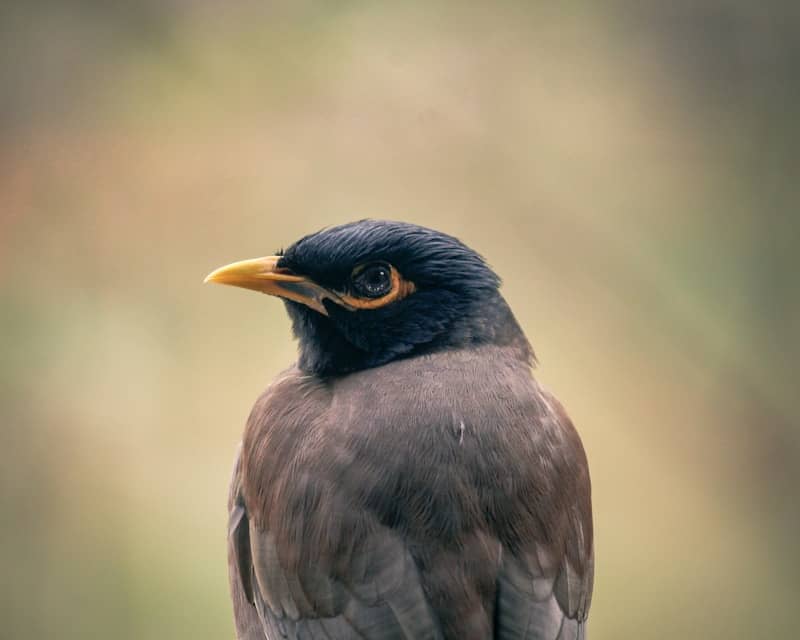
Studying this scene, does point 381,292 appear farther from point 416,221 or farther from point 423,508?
point 416,221

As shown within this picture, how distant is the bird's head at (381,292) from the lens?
8.22 feet

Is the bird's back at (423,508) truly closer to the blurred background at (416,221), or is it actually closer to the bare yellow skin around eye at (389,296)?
the bare yellow skin around eye at (389,296)

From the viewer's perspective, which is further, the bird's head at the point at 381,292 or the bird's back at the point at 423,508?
the bird's head at the point at 381,292

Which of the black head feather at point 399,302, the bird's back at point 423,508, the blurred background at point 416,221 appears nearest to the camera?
the bird's back at point 423,508

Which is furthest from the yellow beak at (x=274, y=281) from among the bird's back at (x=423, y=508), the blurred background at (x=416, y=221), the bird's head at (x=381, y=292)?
the blurred background at (x=416, y=221)

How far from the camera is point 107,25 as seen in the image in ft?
13.3

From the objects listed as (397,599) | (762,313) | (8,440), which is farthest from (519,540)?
(8,440)

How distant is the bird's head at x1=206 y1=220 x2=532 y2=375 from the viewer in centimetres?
251

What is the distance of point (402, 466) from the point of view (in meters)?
2.24

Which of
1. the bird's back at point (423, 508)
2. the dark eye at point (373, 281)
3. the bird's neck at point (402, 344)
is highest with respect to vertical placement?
the dark eye at point (373, 281)

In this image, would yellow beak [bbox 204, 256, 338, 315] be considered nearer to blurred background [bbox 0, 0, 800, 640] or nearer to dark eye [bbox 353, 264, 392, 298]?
dark eye [bbox 353, 264, 392, 298]

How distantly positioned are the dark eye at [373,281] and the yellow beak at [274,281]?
0.06 metres

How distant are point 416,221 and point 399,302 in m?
1.40

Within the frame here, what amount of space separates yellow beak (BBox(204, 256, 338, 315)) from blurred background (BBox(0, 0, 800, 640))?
4.18 feet
